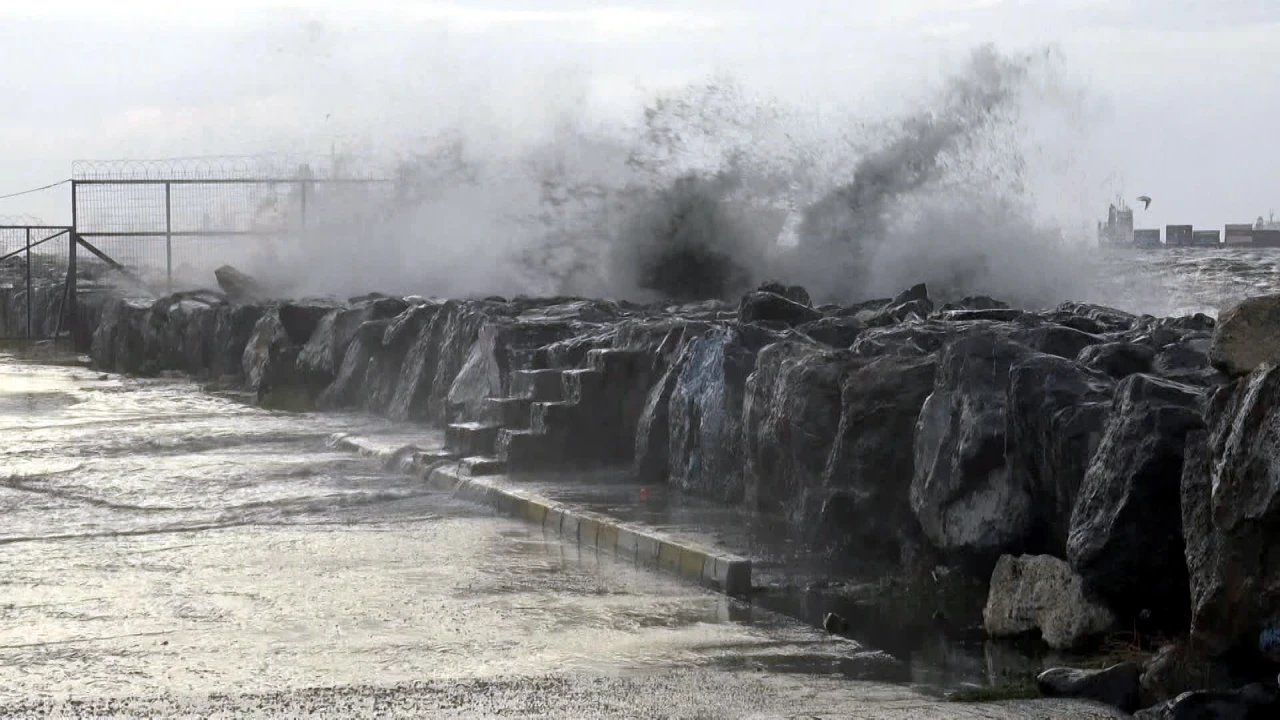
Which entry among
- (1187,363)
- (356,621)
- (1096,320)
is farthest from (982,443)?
(1096,320)

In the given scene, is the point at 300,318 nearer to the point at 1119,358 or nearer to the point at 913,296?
the point at 913,296

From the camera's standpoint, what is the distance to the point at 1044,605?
309 inches

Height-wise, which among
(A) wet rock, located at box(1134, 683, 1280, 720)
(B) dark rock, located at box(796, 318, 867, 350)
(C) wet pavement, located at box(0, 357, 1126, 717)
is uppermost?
(B) dark rock, located at box(796, 318, 867, 350)

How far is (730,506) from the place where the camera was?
39.8 feet

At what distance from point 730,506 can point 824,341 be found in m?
1.95

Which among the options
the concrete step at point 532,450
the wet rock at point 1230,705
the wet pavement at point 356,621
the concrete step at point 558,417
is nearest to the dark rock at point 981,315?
the concrete step at point 558,417

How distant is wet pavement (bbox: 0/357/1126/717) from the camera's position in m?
6.73

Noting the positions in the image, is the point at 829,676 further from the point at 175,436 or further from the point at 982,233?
the point at 982,233

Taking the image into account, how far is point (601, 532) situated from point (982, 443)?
309 centimetres

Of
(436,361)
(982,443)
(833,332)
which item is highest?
(833,332)

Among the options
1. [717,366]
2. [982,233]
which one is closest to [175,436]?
[717,366]

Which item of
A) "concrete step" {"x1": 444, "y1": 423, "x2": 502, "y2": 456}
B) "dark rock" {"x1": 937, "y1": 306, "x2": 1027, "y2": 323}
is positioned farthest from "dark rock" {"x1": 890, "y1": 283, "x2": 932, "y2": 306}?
"concrete step" {"x1": 444, "y1": 423, "x2": 502, "y2": 456}

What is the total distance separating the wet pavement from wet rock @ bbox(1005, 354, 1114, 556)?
138cm

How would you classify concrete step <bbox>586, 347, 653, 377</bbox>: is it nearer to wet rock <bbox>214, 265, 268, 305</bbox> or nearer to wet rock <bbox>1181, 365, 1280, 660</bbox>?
wet rock <bbox>1181, 365, 1280, 660</bbox>
